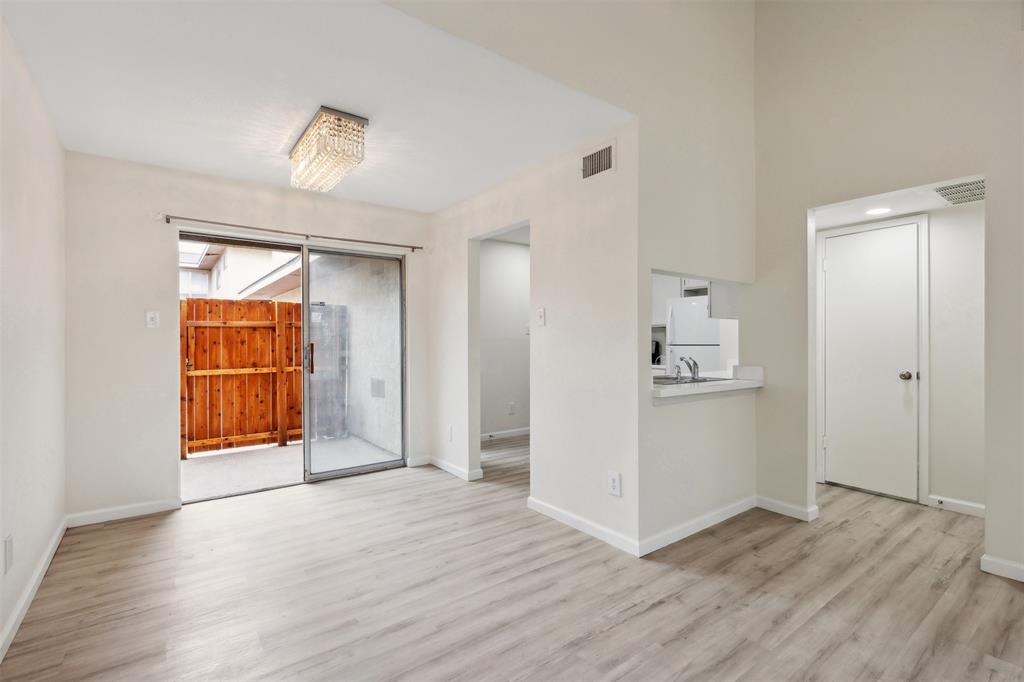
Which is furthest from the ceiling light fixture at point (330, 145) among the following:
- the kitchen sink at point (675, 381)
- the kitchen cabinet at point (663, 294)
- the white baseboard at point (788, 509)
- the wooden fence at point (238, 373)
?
the kitchen cabinet at point (663, 294)

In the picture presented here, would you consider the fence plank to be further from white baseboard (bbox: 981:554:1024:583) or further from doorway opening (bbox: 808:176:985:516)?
white baseboard (bbox: 981:554:1024:583)

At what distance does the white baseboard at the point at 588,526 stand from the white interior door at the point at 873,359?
2.49m

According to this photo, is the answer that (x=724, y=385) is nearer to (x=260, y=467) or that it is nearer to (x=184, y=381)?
(x=260, y=467)

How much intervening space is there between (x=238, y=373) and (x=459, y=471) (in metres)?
3.34

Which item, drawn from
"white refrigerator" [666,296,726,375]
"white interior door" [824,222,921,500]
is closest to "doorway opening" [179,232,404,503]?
"white refrigerator" [666,296,726,375]

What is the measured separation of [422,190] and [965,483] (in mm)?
4690

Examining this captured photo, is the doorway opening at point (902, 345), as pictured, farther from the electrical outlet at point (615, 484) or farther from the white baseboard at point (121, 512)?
the white baseboard at point (121, 512)

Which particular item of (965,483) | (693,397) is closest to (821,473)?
(965,483)

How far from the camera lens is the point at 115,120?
2.84m

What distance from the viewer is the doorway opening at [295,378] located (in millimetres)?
4363

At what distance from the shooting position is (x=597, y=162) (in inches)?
121

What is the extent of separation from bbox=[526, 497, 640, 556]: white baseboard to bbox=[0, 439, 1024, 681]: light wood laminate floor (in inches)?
3.4

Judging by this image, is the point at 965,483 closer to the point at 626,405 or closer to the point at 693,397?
the point at 693,397

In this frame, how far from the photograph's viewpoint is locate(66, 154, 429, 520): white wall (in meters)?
3.29
